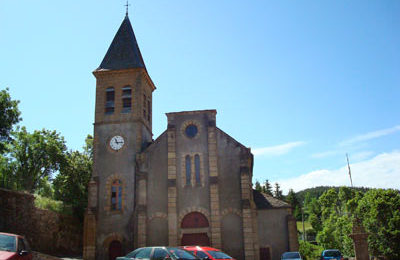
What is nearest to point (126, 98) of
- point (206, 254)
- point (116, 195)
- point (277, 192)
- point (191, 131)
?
point (191, 131)

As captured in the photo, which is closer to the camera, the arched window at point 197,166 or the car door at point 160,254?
the car door at point 160,254

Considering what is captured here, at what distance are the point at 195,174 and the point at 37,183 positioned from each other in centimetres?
2674

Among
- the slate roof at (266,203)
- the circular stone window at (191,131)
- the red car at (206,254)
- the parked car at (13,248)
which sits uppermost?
the circular stone window at (191,131)

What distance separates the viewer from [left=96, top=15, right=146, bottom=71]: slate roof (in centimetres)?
2941

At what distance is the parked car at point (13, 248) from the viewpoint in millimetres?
9946

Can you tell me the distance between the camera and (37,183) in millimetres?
44125

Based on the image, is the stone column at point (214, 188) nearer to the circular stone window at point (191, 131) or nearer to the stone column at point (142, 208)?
the circular stone window at point (191, 131)

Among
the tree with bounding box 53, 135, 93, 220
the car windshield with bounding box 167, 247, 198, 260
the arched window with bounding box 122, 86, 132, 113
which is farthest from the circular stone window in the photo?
the tree with bounding box 53, 135, 93, 220

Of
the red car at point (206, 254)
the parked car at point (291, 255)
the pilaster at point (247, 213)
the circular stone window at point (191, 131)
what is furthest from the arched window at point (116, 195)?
the red car at point (206, 254)

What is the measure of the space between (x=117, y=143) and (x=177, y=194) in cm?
609

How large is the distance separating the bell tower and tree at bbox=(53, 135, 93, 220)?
31.7 feet

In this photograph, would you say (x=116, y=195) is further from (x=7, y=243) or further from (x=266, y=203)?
(x=7, y=243)

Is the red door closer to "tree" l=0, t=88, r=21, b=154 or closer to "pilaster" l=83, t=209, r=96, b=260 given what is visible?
"pilaster" l=83, t=209, r=96, b=260

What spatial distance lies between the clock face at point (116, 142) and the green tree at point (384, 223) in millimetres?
20957
